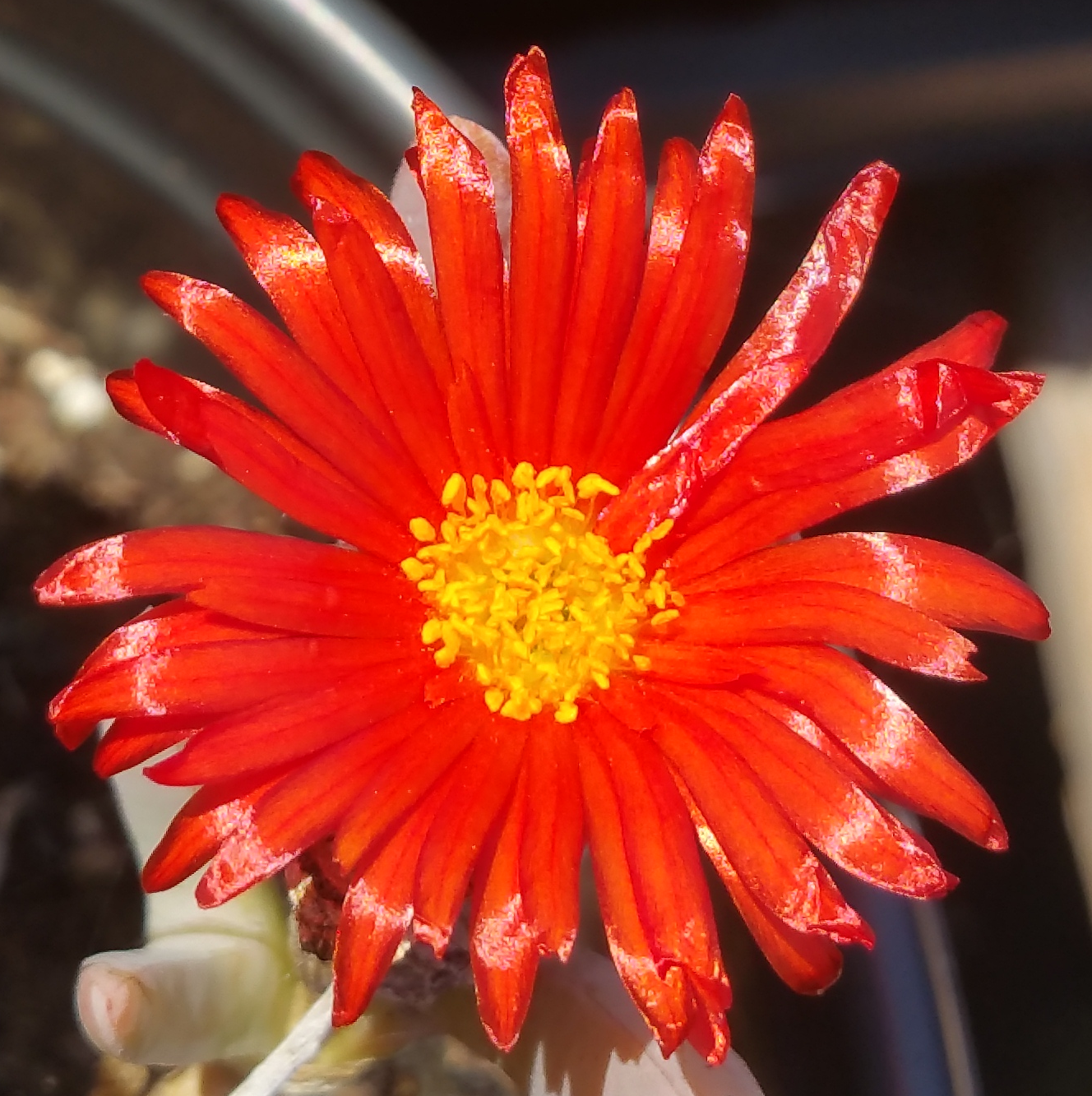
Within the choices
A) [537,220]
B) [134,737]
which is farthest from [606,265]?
[134,737]

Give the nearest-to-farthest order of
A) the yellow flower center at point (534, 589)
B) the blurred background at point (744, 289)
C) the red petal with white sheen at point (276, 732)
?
the red petal with white sheen at point (276, 732)
the yellow flower center at point (534, 589)
the blurred background at point (744, 289)

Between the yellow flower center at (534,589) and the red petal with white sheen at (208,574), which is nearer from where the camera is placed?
the red petal with white sheen at (208,574)

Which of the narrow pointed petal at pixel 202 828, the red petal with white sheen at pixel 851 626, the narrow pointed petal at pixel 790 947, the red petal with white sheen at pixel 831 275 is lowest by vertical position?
the narrow pointed petal at pixel 790 947

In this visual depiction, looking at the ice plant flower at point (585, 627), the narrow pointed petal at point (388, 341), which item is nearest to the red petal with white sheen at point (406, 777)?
the ice plant flower at point (585, 627)

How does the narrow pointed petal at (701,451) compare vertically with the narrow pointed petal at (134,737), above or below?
above

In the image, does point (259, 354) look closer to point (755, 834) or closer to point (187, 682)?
point (187, 682)

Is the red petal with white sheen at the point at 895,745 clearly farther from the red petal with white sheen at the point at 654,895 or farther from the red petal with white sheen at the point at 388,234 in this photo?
the red petal with white sheen at the point at 388,234

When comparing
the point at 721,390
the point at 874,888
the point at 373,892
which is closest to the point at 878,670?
the point at 874,888
